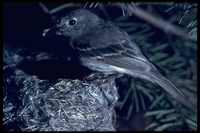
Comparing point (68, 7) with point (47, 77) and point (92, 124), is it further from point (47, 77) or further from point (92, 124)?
point (92, 124)

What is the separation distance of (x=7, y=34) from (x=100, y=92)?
1295 millimetres

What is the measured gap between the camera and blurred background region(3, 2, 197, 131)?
10.3ft

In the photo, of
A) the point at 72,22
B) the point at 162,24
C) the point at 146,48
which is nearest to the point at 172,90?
the point at 146,48

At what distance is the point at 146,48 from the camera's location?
345cm

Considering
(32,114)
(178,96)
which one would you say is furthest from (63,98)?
(178,96)

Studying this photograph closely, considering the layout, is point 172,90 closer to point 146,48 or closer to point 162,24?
point 146,48

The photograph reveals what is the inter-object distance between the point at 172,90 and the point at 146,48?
591mm

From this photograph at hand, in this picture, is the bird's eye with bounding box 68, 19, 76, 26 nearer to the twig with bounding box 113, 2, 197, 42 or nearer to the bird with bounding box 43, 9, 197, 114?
the bird with bounding box 43, 9, 197, 114

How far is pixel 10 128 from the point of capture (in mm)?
2902

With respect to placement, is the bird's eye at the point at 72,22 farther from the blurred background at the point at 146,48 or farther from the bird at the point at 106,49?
the blurred background at the point at 146,48

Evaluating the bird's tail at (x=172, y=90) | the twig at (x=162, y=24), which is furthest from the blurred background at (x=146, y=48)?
the bird's tail at (x=172, y=90)

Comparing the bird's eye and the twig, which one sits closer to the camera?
the twig

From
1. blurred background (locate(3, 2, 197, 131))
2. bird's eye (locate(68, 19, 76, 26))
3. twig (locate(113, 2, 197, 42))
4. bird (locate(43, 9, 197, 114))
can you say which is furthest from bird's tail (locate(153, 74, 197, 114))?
bird's eye (locate(68, 19, 76, 26))

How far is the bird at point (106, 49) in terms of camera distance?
3318 mm
